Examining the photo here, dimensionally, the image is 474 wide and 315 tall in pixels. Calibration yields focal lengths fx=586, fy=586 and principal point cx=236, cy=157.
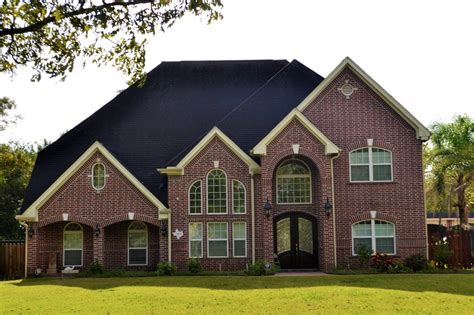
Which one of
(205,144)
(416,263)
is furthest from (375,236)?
(205,144)

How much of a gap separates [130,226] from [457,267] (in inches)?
522

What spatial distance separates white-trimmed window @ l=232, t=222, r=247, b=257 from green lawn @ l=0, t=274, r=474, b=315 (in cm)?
320

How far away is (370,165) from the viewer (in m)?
23.9

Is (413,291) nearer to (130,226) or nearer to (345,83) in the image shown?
(345,83)

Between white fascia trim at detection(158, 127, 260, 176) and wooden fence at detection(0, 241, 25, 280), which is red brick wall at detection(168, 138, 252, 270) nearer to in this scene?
white fascia trim at detection(158, 127, 260, 176)

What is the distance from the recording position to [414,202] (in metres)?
23.7

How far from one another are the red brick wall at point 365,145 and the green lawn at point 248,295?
3.49 m

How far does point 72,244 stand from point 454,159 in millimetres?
22134

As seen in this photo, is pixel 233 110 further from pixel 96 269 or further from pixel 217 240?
pixel 96 269

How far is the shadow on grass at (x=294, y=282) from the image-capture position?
17094mm

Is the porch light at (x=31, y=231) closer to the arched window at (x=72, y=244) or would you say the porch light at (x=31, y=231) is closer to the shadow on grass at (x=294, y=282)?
the arched window at (x=72, y=244)

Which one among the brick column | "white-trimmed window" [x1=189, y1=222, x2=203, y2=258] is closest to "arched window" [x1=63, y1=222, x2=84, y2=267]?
the brick column

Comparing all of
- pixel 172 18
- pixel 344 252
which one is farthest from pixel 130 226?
pixel 172 18

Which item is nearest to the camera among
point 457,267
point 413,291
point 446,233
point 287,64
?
point 413,291
